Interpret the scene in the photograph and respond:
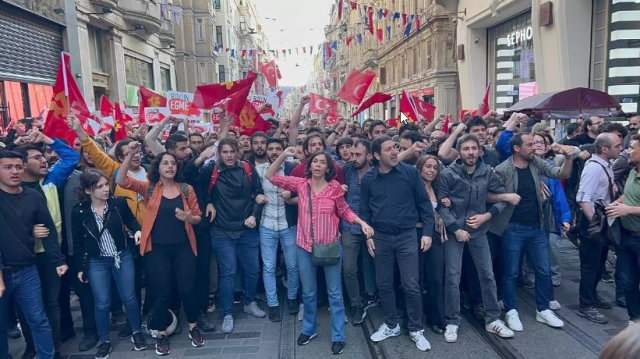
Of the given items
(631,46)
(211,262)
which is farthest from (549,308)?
(631,46)

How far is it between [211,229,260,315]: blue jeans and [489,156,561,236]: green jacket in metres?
2.69

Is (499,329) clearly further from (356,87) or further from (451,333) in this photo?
(356,87)

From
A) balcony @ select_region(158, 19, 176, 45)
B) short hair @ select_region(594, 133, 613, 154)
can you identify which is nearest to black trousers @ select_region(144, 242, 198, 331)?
short hair @ select_region(594, 133, 613, 154)

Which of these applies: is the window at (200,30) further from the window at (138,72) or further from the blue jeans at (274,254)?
the blue jeans at (274,254)

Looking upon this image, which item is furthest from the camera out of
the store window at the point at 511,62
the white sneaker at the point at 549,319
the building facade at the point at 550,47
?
the store window at the point at 511,62

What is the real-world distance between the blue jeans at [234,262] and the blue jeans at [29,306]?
67.8 inches

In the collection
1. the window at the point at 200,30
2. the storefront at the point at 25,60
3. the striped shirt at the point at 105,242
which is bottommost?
the striped shirt at the point at 105,242

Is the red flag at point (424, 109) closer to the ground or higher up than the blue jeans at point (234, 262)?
higher up

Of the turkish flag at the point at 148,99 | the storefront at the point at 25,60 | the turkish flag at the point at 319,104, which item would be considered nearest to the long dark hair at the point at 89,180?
the turkish flag at the point at 148,99

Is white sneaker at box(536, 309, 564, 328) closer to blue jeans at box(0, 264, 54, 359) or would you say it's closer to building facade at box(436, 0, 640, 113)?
blue jeans at box(0, 264, 54, 359)

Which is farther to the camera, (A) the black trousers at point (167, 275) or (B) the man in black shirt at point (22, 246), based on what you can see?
(A) the black trousers at point (167, 275)

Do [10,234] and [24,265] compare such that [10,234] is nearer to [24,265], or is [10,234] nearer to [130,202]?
[24,265]

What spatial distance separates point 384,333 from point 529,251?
1.82 meters

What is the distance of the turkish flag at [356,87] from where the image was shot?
1070cm
